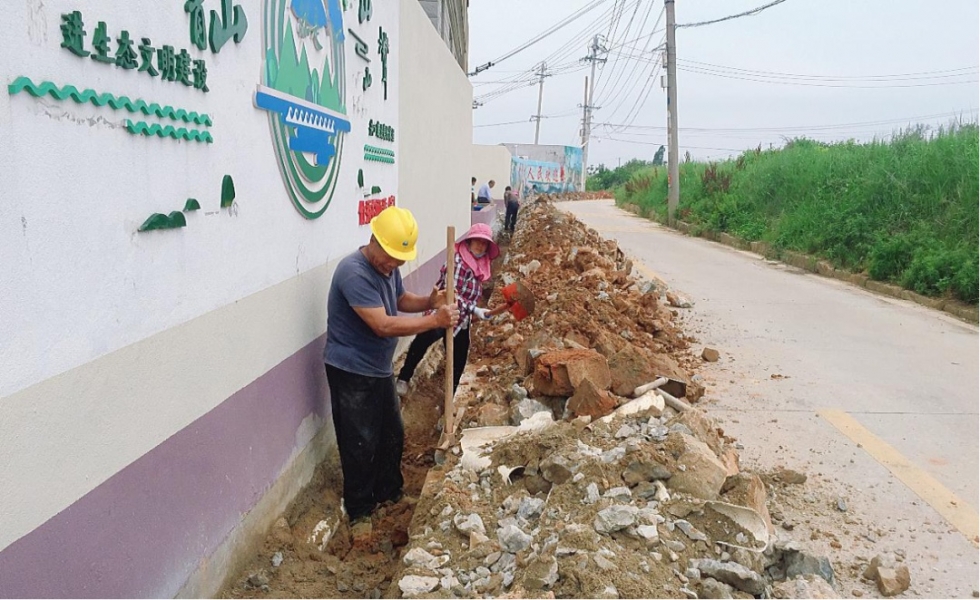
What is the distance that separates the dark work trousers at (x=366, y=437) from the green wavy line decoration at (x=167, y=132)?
1.57 m

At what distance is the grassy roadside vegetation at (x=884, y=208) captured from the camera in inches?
400

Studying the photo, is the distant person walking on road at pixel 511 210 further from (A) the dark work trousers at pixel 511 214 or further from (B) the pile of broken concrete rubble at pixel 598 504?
(B) the pile of broken concrete rubble at pixel 598 504

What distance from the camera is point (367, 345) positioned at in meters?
3.97

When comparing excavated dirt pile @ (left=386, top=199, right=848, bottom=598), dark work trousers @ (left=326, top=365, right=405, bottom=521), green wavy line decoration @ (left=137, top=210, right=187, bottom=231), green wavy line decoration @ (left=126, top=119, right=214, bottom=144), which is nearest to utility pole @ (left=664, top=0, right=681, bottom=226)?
excavated dirt pile @ (left=386, top=199, right=848, bottom=598)

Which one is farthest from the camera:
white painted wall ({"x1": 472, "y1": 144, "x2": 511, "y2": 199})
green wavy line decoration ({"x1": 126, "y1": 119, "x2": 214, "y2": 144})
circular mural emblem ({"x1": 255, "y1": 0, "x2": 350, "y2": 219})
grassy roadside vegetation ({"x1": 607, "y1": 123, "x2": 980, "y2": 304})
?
white painted wall ({"x1": 472, "y1": 144, "x2": 511, "y2": 199})

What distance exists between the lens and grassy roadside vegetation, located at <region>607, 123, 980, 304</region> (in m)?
10.1

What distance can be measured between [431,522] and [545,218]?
14.9m

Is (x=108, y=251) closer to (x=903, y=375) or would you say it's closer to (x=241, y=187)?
(x=241, y=187)

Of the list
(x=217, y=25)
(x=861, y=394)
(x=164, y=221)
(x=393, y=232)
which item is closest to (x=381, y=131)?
(x=393, y=232)

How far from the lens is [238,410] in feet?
10.8

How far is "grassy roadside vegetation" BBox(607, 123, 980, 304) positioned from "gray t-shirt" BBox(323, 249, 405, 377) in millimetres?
8537

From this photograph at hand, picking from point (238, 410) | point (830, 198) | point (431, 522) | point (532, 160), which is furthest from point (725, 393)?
point (532, 160)

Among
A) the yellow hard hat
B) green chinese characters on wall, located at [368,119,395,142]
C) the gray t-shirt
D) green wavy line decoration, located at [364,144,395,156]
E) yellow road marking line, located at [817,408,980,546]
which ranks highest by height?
green chinese characters on wall, located at [368,119,395,142]

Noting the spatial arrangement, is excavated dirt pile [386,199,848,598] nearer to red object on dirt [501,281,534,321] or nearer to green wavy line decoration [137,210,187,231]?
red object on dirt [501,281,534,321]
